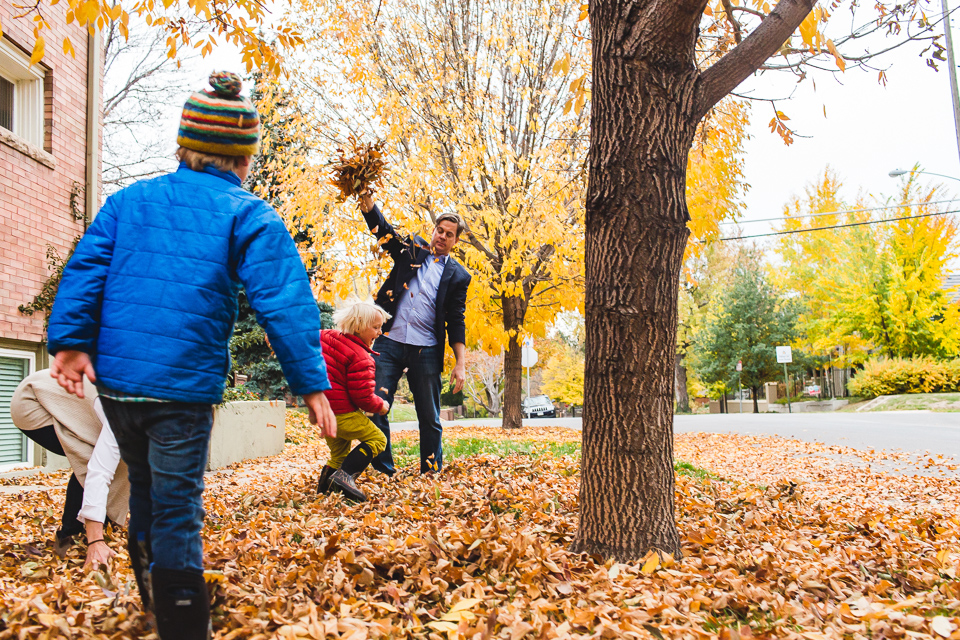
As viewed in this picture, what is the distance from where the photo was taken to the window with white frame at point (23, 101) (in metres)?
7.68

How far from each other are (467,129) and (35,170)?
20.7 ft

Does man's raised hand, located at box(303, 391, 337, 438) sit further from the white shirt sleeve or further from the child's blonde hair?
the child's blonde hair

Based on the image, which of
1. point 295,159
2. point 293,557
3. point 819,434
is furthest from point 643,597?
point 819,434

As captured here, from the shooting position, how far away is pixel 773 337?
1329 inches

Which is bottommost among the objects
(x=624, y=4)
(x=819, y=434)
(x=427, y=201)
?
(x=819, y=434)

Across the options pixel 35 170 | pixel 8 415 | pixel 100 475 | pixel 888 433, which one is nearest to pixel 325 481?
pixel 100 475

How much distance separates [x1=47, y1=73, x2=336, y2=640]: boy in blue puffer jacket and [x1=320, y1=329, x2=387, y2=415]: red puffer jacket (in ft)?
6.38

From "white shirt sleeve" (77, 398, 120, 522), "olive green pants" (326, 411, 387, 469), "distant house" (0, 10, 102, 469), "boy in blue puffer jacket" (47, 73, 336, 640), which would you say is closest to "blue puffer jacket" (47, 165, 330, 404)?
"boy in blue puffer jacket" (47, 73, 336, 640)

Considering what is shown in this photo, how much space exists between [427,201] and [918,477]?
776 centimetres

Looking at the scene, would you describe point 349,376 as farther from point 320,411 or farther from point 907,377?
point 907,377

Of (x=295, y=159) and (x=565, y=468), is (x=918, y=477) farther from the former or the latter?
(x=295, y=159)

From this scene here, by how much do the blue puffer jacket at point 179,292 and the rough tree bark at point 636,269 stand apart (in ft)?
4.46

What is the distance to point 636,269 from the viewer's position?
2.85m

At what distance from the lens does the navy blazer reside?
494 centimetres
